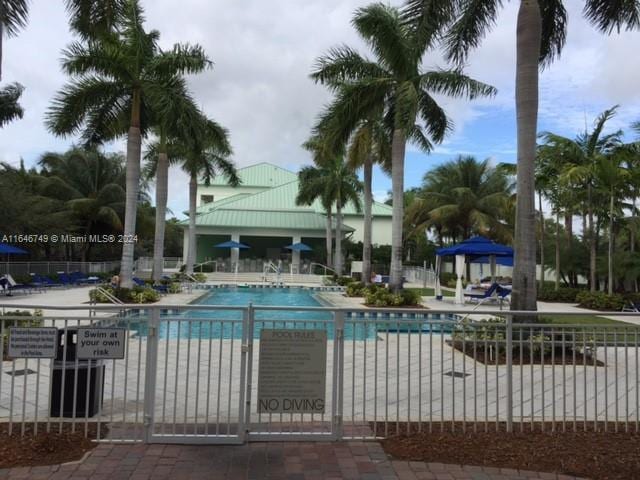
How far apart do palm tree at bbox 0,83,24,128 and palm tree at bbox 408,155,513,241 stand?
80.7ft

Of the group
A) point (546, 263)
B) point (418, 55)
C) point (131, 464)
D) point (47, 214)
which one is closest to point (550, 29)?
point (418, 55)

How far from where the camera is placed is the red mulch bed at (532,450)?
4184mm

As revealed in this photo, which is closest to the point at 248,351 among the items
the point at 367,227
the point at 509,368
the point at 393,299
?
the point at 509,368

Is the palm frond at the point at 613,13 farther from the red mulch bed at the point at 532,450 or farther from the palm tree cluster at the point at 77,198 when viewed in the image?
the palm tree cluster at the point at 77,198

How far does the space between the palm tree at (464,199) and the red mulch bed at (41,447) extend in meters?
30.7

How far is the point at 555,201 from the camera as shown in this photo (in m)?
24.5

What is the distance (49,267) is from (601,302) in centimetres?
2767

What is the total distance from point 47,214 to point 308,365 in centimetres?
2997

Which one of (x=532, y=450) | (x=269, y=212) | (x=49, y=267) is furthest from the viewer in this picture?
(x=269, y=212)

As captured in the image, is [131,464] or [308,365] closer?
[131,464]

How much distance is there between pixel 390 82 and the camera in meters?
18.5

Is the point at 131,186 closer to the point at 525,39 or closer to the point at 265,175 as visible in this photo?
the point at 525,39

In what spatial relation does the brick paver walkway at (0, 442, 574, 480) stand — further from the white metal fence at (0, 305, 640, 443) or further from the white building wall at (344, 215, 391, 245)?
the white building wall at (344, 215, 391, 245)

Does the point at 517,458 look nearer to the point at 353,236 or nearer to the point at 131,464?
the point at 131,464
